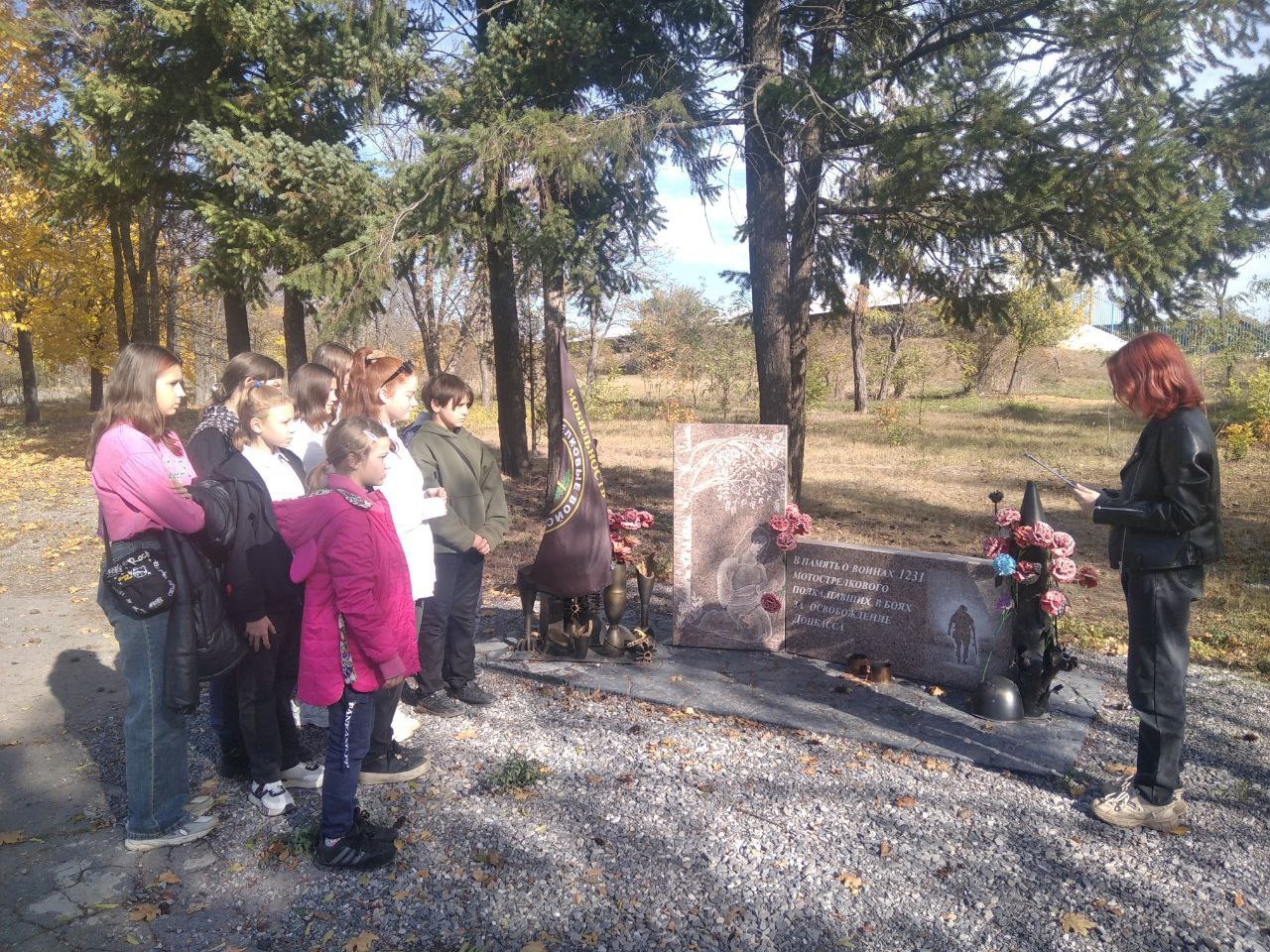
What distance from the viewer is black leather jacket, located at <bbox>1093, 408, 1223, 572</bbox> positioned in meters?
3.47

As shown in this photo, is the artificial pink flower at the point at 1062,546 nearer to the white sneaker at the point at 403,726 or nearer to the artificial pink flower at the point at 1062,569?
the artificial pink flower at the point at 1062,569

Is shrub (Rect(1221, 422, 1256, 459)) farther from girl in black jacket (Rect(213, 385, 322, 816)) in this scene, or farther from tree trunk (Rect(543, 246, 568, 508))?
girl in black jacket (Rect(213, 385, 322, 816))

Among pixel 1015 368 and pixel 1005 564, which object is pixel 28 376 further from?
pixel 1015 368

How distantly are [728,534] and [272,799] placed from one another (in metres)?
3.34

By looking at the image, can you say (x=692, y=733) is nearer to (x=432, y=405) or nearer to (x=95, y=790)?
(x=432, y=405)

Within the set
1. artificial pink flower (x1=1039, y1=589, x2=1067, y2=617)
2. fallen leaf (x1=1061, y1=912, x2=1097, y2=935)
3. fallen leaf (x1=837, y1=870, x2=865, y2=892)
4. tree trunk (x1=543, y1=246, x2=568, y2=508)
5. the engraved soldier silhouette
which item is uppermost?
tree trunk (x1=543, y1=246, x2=568, y2=508)

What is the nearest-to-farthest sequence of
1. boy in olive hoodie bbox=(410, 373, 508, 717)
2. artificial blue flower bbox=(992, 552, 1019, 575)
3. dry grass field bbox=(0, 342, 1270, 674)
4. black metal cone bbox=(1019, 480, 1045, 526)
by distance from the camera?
boy in olive hoodie bbox=(410, 373, 508, 717) < artificial blue flower bbox=(992, 552, 1019, 575) < black metal cone bbox=(1019, 480, 1045, 526) < dry grass field bbox=(0, 342, 1270, 674)

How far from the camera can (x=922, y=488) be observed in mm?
13367

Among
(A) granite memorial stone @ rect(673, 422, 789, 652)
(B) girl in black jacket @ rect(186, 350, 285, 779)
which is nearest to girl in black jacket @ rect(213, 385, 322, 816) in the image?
(B) girl in black jacket @ rect(186, 350, 285, 779)

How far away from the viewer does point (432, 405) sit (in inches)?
183

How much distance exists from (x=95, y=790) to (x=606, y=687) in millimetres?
2673

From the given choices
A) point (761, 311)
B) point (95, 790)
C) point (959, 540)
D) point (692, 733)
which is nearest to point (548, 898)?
point (692, 733)

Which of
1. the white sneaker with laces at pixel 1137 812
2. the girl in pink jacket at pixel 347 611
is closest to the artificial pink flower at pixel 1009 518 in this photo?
the white sneaker with laces at pixel 1137 812

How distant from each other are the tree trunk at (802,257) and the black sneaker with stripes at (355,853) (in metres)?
6.91
